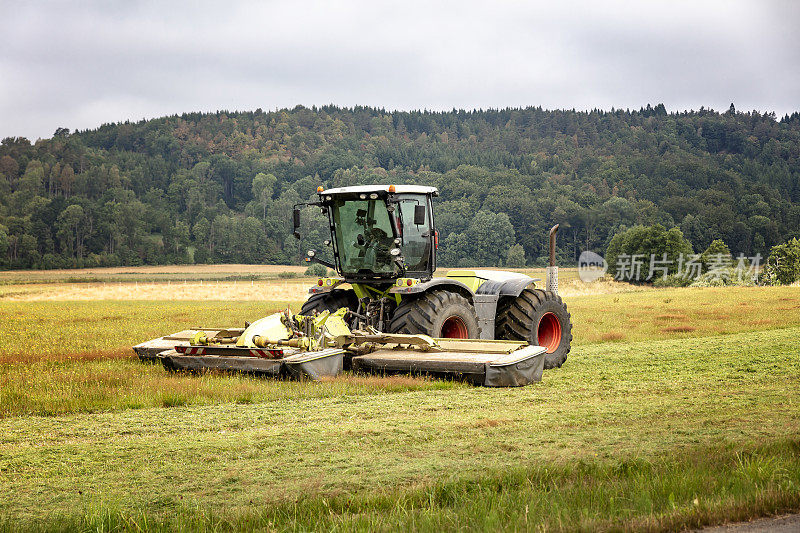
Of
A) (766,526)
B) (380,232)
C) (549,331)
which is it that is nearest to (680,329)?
(549,331)

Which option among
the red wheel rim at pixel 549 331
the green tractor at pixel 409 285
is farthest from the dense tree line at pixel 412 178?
the green tractor at pixel 409 285

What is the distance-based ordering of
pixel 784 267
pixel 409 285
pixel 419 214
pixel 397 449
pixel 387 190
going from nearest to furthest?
pixel 397 449 → pixel 419 214 → pixel 409 285 → pixel 387 190 → pixel 784 267

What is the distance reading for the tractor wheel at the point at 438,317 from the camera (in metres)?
11.8

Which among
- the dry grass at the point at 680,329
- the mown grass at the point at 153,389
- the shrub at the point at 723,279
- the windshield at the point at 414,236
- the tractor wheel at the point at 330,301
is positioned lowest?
the shrub at the point at 723,279

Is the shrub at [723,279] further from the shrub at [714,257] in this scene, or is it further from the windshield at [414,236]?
the windshield at [414,236]

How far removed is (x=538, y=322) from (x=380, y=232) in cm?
312

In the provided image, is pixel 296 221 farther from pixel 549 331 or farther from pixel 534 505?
pixel 534 505

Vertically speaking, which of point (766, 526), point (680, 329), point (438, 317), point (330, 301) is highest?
point (330, 301)

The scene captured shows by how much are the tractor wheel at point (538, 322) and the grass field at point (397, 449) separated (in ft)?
2.34

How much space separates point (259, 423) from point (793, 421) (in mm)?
5242

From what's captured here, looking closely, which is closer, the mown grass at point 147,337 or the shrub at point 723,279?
the mown grass at point 147,337

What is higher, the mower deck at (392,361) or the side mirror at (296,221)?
the side mirror at (296,221)

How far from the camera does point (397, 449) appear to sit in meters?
6.75

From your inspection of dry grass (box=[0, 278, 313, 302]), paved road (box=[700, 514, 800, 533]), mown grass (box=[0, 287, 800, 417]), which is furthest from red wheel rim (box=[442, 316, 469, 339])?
dry grass (box=[0, 278, 313, 302])
